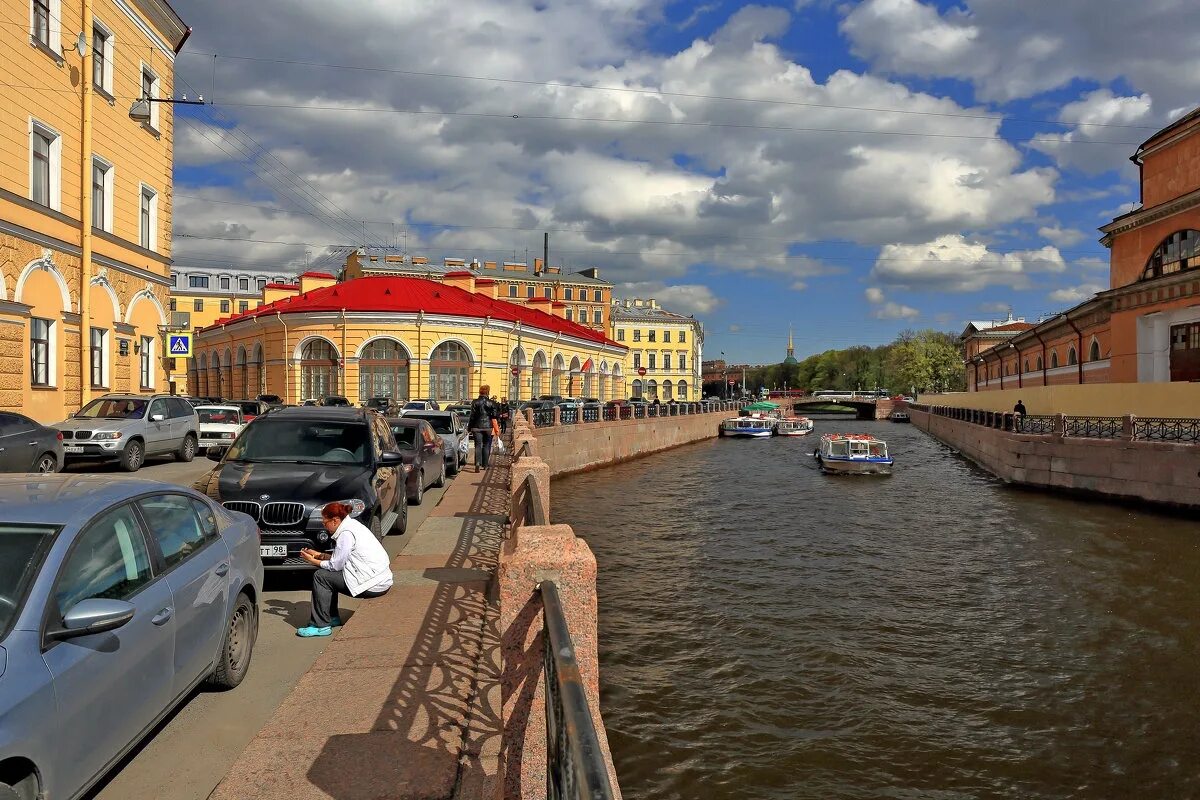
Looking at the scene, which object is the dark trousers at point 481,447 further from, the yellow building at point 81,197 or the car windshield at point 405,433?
the yellow building at point 81,197

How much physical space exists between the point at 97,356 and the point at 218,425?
3.38m

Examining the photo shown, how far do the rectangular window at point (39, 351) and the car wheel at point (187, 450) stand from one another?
3303 mm

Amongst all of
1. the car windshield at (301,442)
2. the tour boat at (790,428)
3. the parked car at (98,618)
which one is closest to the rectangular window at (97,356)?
the car windshield at (301,442)

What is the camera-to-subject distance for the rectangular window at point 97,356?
66.3ft

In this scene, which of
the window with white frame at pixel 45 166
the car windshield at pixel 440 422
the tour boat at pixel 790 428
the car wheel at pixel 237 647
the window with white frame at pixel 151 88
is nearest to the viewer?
the car wheel at pixel 237 647

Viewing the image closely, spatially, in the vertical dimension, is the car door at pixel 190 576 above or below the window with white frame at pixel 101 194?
below

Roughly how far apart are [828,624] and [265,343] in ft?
133

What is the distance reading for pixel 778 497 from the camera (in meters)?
25.3

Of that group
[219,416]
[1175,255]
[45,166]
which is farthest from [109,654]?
[1175,255]

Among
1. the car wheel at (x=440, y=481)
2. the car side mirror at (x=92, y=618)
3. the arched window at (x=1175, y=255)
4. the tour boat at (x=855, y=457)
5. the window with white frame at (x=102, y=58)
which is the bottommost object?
the tour boat at (x=855, y=457)

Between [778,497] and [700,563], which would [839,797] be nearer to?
[700,563]

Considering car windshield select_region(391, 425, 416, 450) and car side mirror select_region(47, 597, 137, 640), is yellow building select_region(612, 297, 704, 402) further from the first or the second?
car side mirror select_region(47, 597, 137, 640)

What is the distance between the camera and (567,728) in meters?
2.14

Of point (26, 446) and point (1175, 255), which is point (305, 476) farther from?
point (1175, 255)
